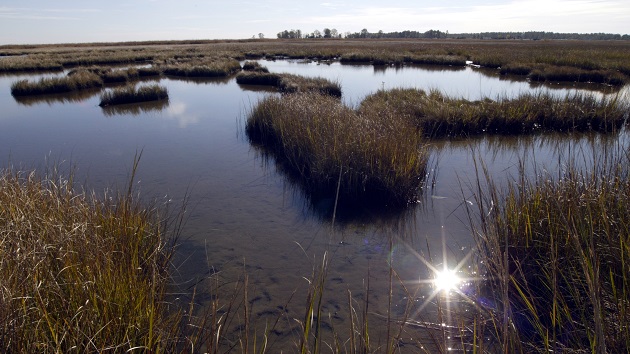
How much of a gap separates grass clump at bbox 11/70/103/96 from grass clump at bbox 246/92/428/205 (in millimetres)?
14238

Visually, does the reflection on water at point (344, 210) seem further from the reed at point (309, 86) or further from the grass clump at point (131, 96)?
the grass clump at point (131, 96)

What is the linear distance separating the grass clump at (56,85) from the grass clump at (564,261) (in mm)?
19622

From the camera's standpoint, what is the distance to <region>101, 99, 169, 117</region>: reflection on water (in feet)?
46.9

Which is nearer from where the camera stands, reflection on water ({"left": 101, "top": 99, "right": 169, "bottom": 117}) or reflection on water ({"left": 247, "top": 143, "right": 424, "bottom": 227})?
reflection on water ({"left": 247, "top": 143, "right": 424, "bottom": 227})

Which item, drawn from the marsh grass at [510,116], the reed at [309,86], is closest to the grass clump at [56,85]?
the reed at [309,86]

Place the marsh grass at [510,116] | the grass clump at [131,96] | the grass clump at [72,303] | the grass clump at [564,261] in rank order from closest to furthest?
the grass clump at [72,303] < the grass clump at [564,261] < the marsh grass at [510,116] < the grass clump at [131,96]

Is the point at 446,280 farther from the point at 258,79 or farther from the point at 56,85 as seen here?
the point at 56,85

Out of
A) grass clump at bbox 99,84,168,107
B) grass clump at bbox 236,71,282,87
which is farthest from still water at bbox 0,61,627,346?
grass clump at bbox 236,71,282,87

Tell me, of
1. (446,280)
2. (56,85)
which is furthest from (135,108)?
(446,280)

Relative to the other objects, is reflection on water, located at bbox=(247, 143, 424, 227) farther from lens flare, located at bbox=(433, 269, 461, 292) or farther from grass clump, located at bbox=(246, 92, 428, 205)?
lens flare, located at bbox=(433, 269, 461, 292)

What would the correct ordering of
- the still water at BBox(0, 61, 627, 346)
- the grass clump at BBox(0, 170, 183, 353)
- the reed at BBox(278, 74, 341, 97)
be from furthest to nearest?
1. the reed at BBox(278, 74, 341, 97)
2. the still water at BBox(0, 61, 627, 346)
3. the grass clump at BBox(0, 170, 183, 353)

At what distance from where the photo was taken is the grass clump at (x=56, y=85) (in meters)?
18.1

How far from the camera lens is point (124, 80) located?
22.0 metres


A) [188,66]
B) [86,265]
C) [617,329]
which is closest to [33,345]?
[86,265]
